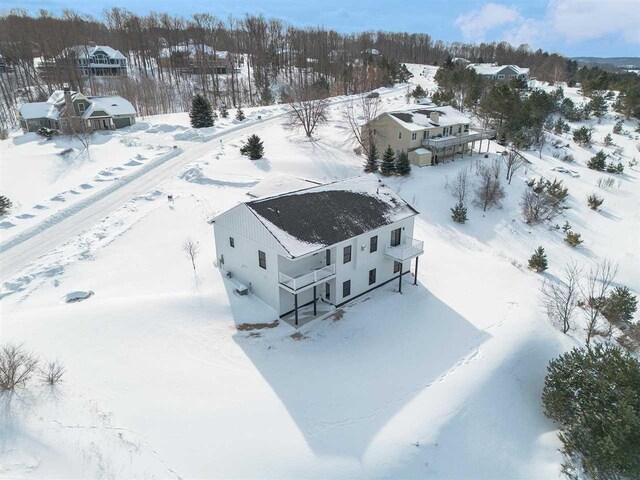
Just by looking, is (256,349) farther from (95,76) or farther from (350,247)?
(95,76)

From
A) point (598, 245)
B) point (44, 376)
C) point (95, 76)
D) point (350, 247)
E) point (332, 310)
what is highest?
point (95, 76)

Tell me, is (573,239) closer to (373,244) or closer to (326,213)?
(373,244)

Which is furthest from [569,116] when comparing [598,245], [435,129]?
[598,245]

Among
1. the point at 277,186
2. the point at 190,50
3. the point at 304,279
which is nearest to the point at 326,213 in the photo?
the point at 304,279

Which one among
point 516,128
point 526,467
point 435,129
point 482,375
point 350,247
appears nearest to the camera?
point 526,467

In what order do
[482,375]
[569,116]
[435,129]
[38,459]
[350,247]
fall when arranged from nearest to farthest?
[38,459] < [482,375] < [350,247] < [435,129] < [569,116]

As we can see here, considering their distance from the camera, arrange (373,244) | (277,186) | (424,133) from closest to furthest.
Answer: (373,244), (277,186), (424,133)

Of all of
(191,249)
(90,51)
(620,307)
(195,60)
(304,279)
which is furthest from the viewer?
(195,60)

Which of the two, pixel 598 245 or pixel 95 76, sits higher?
pixel 95 76
